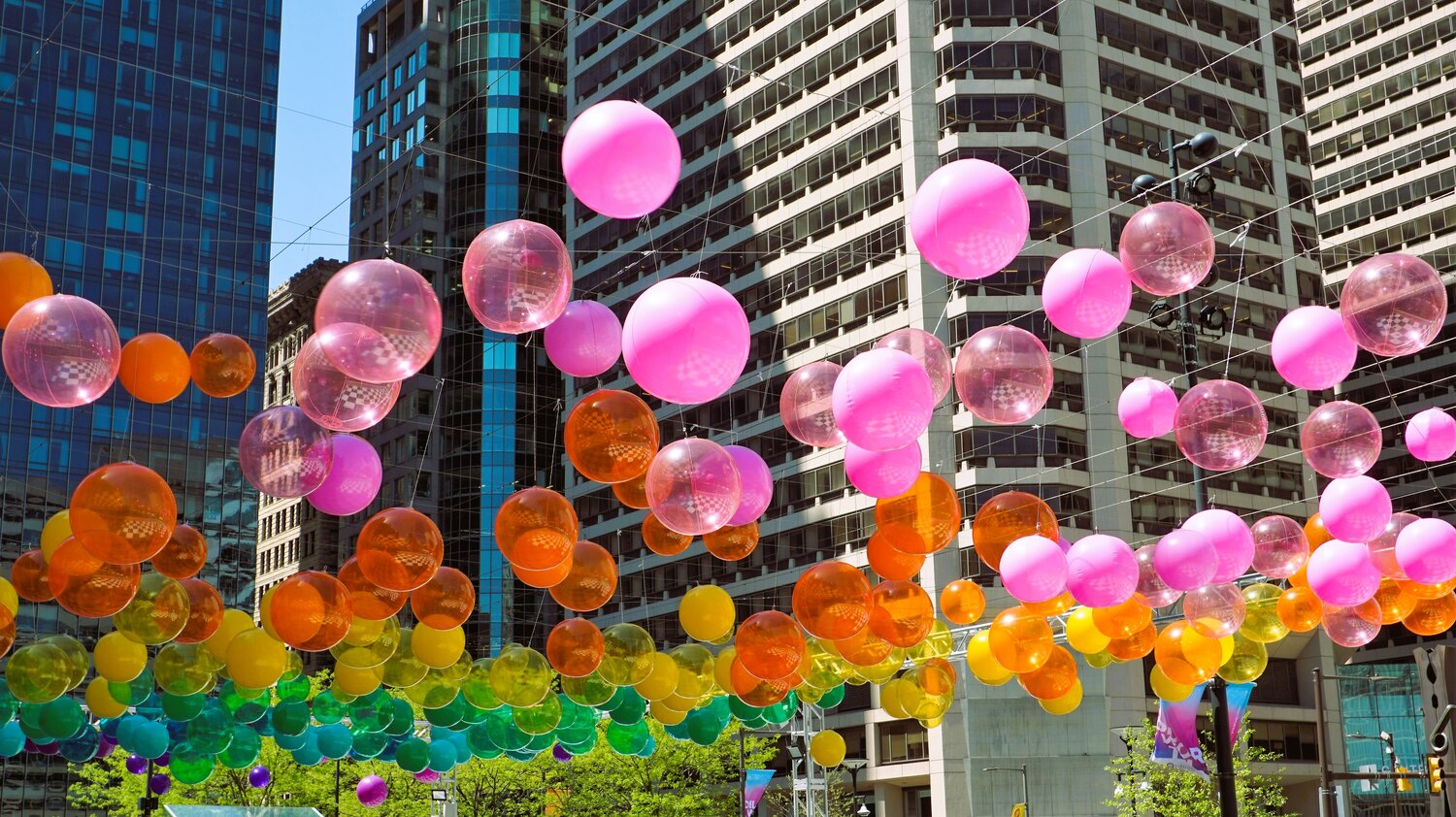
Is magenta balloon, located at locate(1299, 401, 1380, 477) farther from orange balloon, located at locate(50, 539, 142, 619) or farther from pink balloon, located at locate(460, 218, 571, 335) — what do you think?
orange balloon, located at locate(50, 539, 142, 619)

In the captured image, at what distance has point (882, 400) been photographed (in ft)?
Result: 36.2

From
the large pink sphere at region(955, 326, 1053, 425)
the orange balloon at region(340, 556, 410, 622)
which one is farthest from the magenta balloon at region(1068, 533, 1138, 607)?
the orange balloon at region(340, 556, 410, 622)

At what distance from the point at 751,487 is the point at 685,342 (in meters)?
3.95

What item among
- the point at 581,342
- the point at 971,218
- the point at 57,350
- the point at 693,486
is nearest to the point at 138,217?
the point at 581,342

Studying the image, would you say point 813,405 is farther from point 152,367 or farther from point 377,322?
point 152,367

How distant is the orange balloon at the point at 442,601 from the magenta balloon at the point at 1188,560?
19.7 ft

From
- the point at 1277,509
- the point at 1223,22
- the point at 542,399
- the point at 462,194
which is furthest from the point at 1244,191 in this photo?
the point at 462,194

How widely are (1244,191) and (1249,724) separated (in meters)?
18.0

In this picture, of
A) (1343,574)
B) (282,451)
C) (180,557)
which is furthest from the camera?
(180,557)

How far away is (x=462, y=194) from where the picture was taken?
8450 cm

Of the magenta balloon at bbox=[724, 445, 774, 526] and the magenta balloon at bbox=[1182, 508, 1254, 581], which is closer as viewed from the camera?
the magenta balloon at bbox=[1182, 508, 1254, 581]

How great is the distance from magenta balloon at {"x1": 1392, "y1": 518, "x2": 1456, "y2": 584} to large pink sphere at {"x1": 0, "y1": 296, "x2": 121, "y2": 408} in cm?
1053

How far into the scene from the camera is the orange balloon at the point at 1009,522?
1423 centimetres

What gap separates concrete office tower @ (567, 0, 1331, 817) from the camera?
1923 inches
